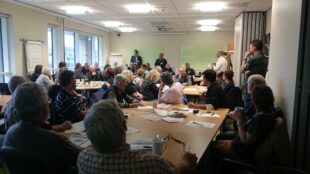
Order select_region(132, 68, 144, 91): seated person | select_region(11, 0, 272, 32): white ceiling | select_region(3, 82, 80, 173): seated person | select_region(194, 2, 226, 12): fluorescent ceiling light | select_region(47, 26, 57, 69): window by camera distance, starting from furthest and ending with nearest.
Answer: select_region(47, 26, 57, 69): window → select_region(194, 2, 226, 12): fluorescent ceiling light → select_region(11, 0, 272, 32): white ceiling → select_region(132, 68, 144, 91): seated person → select_region(3, 82, 80, 173): seated person

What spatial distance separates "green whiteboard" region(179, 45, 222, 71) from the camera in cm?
1278

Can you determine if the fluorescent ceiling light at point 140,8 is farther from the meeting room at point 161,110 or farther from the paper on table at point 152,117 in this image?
the paper on table at point 152,117

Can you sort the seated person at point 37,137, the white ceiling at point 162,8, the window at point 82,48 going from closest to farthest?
1. the seated person at point 37,137
2. the white ceiling at point 162,8
3. the window at point 82,48

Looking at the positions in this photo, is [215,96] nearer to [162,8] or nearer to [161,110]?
[161,110]

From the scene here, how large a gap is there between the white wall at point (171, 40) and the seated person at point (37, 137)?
11.6 meters

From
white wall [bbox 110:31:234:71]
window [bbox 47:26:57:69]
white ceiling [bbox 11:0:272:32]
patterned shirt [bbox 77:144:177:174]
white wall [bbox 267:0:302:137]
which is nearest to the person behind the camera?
patterned shirt [bbox 77:144:177:174]

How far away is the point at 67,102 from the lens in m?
3.08

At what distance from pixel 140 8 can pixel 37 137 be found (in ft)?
20.3

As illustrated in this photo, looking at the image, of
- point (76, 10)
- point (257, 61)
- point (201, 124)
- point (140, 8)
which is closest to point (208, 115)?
point (201, 124)

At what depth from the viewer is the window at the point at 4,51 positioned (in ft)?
23.0

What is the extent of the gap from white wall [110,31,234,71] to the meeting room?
14.5 feet

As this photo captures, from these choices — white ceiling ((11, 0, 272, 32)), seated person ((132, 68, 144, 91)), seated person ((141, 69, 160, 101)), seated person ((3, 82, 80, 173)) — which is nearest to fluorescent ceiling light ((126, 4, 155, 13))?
white ceiling ((11, 0, 272, 32))

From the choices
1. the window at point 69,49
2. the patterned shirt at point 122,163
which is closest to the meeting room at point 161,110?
the patterned shirt at point 122,163

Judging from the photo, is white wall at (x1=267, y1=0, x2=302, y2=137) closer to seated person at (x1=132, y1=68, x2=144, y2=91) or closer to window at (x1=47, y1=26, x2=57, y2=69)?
seated person at (x1=132, y1=68, x2=144, y2=91)
